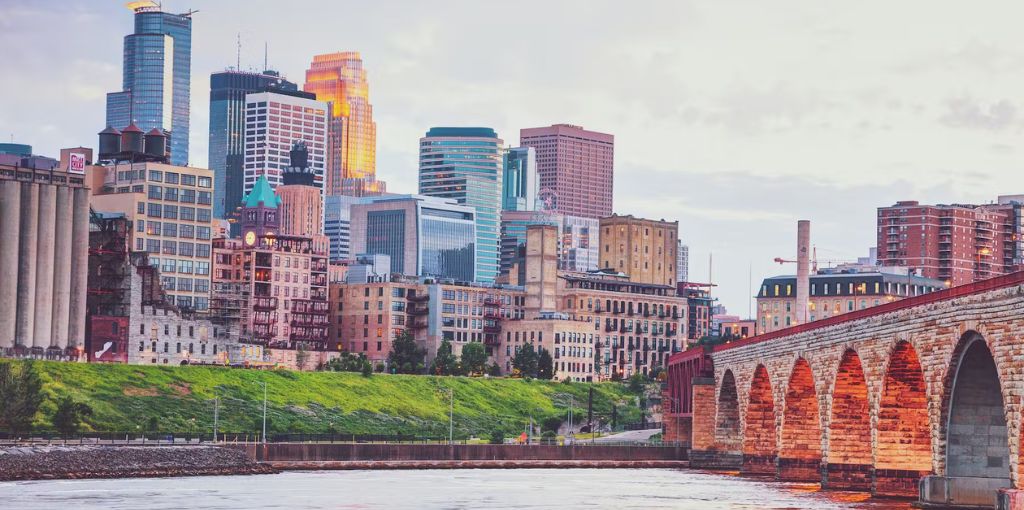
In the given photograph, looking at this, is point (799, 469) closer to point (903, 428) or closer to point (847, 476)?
point (847, 476)

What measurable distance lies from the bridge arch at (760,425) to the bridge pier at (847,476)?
1261 inches

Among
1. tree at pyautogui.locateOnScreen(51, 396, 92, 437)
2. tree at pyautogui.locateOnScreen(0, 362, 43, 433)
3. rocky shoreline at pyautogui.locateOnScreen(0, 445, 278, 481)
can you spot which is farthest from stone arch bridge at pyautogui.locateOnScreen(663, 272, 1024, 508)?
tree at pyautogui.locateOnScreen(0, 362, 43, 433)

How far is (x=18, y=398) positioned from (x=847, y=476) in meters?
80.3

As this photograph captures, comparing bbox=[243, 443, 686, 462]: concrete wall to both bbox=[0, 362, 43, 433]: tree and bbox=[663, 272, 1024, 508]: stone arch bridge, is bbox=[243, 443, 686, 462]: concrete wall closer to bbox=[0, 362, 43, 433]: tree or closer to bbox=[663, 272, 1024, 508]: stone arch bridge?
bbox=[0, 362, 43, 433]: tree

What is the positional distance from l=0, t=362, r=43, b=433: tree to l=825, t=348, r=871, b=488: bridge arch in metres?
73.8

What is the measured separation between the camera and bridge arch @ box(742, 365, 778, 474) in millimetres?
143875

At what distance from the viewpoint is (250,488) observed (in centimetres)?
11512

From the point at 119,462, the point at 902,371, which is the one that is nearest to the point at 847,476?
the point at 902,371

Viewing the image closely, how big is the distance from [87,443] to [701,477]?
161ft

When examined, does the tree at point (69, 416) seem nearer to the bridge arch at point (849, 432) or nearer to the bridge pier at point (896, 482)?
the bridge arch at point (849, 432)

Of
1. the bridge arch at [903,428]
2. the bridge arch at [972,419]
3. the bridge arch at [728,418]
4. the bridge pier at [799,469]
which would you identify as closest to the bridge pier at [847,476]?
the bridge arch at [903,428]

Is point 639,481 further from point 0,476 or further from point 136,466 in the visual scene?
point 0,476

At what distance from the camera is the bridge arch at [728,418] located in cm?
15875

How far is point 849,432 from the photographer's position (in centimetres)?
11138
